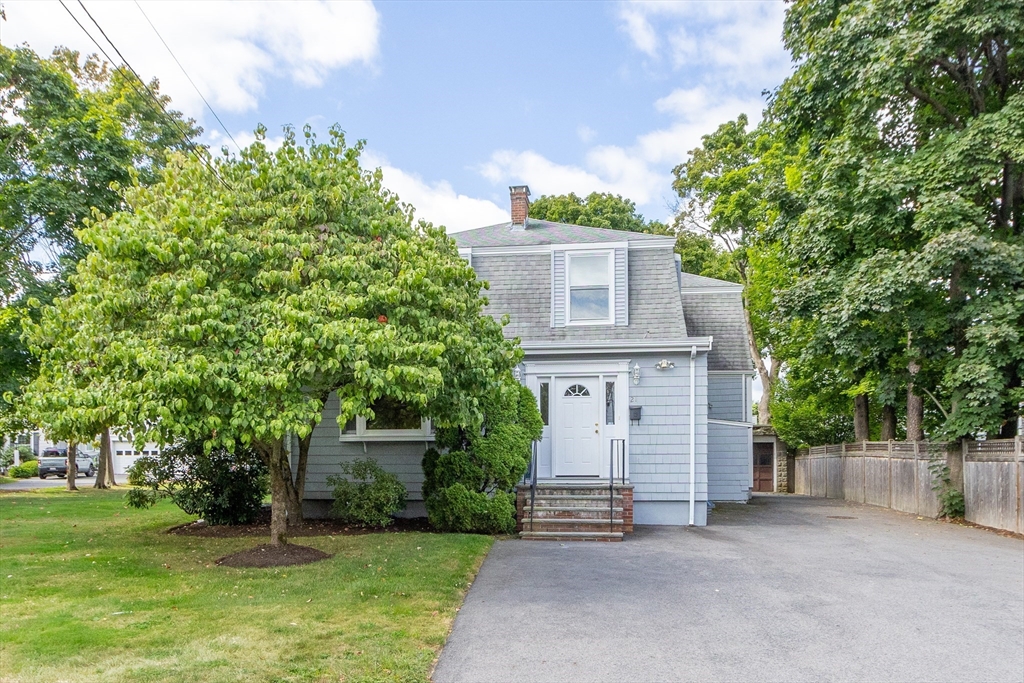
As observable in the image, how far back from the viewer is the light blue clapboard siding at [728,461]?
16.8 m

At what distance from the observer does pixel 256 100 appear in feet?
33.7

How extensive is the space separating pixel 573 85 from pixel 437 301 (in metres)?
8.23

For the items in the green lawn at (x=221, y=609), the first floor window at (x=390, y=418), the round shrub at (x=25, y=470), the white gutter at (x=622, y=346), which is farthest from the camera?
the round shrub at (x=25, y=470)

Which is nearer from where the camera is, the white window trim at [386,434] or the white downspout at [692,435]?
the white downspout at [692,435]

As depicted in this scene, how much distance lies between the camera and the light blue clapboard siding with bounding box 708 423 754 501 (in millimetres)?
16766

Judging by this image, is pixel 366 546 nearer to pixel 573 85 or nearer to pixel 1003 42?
pixel 573 85

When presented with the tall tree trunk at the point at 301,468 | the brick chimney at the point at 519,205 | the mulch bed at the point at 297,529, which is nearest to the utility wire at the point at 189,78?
the tall tree trunk at the point at 301,468

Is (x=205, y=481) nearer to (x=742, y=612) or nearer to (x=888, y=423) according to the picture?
(x=742, y=612)

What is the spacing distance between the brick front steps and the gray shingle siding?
9.17 feet

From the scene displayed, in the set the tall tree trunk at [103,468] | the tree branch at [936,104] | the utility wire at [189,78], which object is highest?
the tree branch at [936,104]

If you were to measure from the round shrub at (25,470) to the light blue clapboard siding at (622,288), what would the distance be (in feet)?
99.2

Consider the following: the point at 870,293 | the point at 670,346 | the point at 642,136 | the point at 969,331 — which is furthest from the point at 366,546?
the point at 642,136

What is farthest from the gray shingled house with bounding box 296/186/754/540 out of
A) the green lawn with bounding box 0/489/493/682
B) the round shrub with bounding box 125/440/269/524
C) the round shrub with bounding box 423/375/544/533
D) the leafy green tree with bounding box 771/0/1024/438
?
the leafy green tree with bounding box 771/0/1024/438

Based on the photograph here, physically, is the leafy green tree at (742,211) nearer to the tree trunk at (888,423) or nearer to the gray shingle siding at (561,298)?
the tree trunk at (888,423)
